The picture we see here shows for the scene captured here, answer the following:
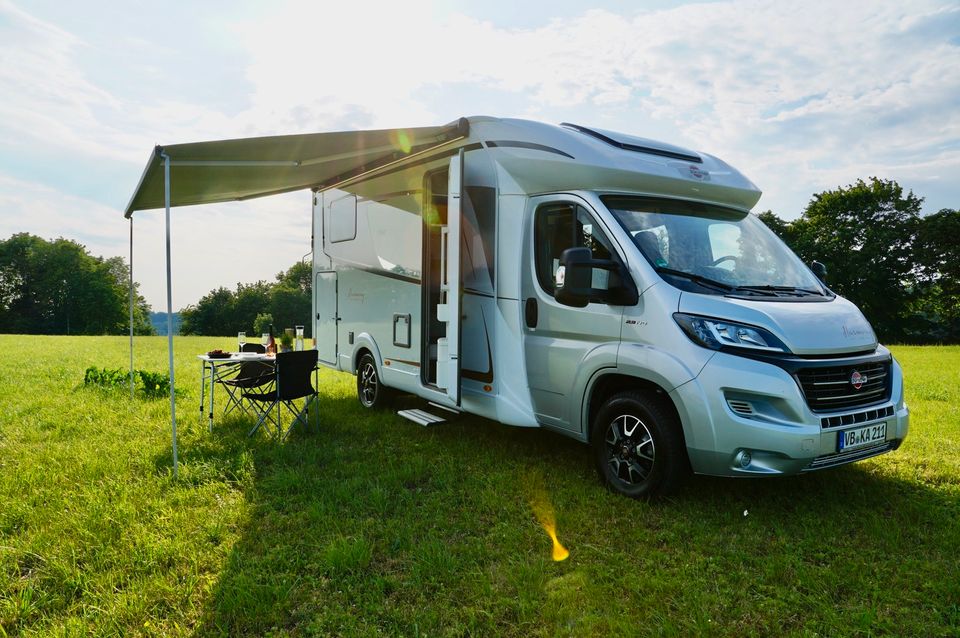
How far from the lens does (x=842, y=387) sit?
3789 mm

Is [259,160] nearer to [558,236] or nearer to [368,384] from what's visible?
[558,236]

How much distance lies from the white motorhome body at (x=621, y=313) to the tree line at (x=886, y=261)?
2900cm

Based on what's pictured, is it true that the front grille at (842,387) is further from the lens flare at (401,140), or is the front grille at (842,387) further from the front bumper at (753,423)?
the lens flare at (401,140)

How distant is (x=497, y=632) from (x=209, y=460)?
3.42 m

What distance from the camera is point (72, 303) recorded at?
5084cm

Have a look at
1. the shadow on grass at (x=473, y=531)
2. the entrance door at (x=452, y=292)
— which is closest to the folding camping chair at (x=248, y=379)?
the shadow on grass at (x=473, y=531)

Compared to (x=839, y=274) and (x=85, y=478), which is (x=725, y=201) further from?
(x=839, y=274)

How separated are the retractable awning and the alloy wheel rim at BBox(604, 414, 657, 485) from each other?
8.94 ft

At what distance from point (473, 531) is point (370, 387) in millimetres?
3575

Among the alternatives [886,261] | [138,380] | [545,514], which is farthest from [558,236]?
[886,261]

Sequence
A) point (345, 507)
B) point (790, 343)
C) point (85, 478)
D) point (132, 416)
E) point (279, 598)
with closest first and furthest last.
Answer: point (279, 598) → point (790, 343) → point (345, 507) → point (85, 478) → point (132, 416)

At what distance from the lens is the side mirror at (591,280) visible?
13.2 feet

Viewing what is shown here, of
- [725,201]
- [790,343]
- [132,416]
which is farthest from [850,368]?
[132,416]

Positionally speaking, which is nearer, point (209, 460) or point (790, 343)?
point (790, 343)
